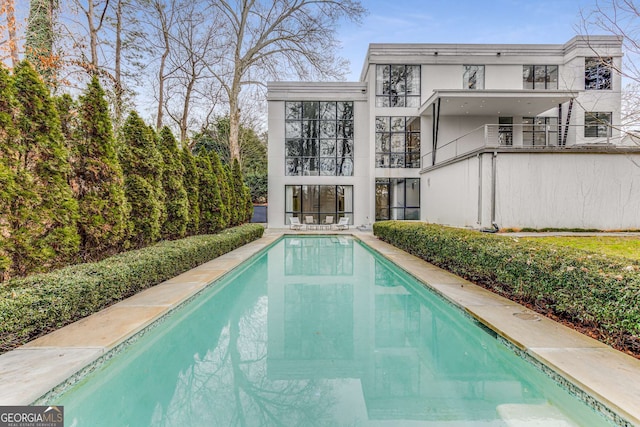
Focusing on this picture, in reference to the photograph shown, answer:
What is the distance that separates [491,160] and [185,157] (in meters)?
8.92

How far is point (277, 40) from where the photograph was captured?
16.1 meters

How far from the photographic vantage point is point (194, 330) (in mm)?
4156

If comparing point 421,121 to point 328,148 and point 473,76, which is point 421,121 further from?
point 328,148

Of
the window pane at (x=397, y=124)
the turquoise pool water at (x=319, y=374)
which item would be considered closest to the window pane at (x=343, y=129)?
the window pane at (x=397, y=124)

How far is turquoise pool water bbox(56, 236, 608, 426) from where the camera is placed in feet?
8.19

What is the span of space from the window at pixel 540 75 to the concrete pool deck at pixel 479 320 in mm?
16766

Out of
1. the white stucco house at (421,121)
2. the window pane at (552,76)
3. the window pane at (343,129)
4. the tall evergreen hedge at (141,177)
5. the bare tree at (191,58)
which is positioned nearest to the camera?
the tall evergreen hedge at (141,177)

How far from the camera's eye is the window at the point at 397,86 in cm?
1706

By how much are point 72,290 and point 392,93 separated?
1666cm

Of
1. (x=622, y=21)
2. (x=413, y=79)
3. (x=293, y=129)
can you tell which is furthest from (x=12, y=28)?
(x=413, y=79)

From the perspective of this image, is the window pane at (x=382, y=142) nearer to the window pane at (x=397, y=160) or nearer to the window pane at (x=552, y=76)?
the window pane at (x=397, y=160)

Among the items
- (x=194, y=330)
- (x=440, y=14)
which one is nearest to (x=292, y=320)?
(x=194, y=330)

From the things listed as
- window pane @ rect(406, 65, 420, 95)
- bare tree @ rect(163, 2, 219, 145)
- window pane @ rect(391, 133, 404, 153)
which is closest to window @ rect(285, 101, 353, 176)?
window pane @ rect(391, 133, 404, 153)

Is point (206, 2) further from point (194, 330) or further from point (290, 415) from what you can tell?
point (290, 415)
